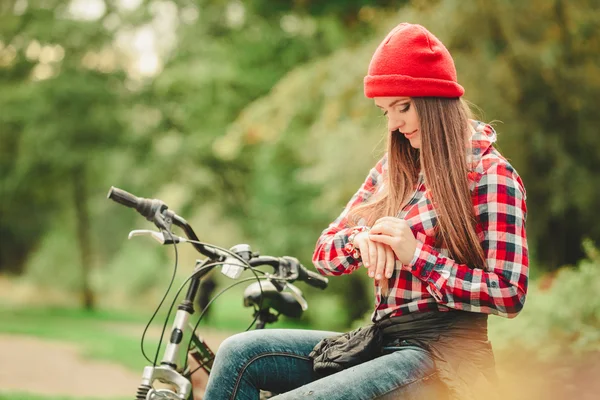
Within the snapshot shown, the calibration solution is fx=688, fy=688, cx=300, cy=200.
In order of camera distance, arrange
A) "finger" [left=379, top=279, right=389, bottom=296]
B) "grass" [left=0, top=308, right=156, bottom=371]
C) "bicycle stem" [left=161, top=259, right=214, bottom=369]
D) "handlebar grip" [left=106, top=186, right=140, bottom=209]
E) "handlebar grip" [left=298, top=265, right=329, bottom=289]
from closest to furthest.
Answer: "finger" [left=379, top=279, right=389, bottom=296] → "handlebar grip" [left=106, top=186, right=140, bottom=209] → "bicycle stem" [left=161, top=259, right=214, bottom=369] → "handlebar grip" [left=298, top=265, right=329, bottom=289] → "grass" [left=0, top=308, right=156, bottom=371]

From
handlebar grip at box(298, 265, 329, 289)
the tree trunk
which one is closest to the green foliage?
handlebar grip at box(298, 265, 329, 289)

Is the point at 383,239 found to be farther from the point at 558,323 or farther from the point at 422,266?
the point at 558,323

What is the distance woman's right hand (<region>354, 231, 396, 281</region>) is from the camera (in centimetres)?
204

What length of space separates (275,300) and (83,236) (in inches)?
707

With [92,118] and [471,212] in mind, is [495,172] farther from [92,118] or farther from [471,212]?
[92,118]

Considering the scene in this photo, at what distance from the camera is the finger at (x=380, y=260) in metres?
2.04

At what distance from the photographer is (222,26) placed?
16578 mm

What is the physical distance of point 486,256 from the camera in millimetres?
1983

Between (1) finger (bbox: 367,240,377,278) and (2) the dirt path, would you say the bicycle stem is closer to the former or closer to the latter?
(1) finger (bbox: 367,240,377,278)

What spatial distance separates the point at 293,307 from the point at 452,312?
1.06m

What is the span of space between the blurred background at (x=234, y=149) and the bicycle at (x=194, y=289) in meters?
1.24

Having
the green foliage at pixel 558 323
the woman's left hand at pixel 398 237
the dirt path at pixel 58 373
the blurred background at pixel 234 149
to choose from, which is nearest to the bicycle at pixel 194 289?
the woman's left hand at pixel 398 237

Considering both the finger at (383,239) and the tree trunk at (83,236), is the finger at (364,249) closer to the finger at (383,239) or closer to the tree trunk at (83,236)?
the finger at (383,239)

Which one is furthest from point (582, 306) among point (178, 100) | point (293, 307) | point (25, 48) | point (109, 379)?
point (25, 48)
